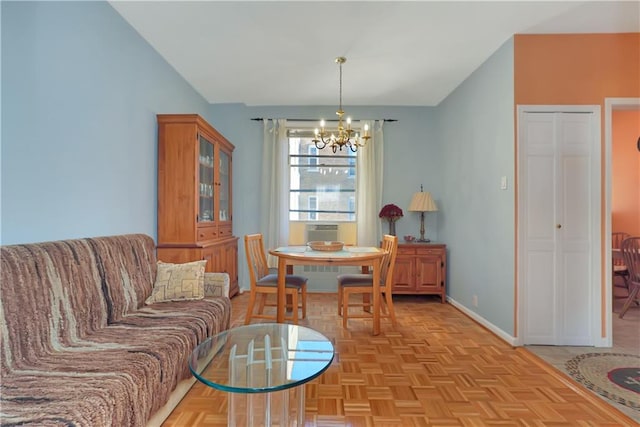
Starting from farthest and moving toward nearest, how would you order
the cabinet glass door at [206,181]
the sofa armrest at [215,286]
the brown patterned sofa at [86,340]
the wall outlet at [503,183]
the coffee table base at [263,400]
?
the cabinet glass door at [206,181]
the wall outlet at [503,183]
the sofa armrest at [215,286]
the coffee table base at [263,400]
the brown patterned sofa at [86,340]

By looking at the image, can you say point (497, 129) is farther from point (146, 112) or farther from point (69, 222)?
point (69, 222)

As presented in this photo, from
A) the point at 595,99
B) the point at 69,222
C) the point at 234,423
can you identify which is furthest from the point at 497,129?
the point at 69,222

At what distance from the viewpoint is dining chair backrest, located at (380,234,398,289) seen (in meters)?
2.91

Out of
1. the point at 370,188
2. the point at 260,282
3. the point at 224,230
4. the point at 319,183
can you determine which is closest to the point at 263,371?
the point at 260,282

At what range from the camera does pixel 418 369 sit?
7.04 ft

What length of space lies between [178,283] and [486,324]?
9.21ft

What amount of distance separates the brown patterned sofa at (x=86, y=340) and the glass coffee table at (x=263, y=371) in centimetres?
24

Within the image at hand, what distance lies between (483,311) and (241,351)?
99.1 inches

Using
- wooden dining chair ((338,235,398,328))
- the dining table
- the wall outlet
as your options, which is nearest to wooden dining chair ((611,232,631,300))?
the wall outlet

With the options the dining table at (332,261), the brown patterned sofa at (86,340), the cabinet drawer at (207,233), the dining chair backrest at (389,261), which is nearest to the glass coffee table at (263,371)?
the brown patterned sofa at (86,340)

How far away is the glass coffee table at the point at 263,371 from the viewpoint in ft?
4.01

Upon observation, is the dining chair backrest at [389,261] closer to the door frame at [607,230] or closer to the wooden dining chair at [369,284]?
the wooden dining chair at [369,284]

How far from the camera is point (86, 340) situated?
155 centimetres

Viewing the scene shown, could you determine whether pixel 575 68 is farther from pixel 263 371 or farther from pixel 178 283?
pixel 178 283
